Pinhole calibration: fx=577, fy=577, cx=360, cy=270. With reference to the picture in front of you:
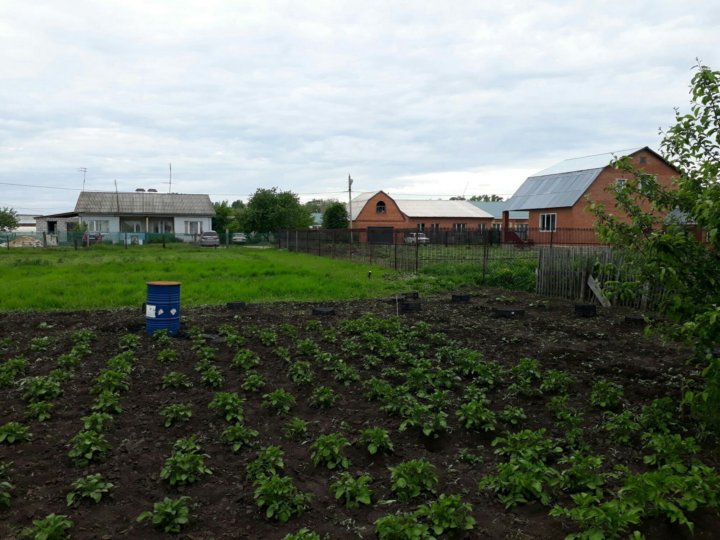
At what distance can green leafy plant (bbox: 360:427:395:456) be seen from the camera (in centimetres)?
440

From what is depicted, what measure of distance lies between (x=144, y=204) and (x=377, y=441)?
53902mm

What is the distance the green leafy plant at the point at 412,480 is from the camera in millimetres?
3732

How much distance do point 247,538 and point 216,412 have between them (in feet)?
6.50

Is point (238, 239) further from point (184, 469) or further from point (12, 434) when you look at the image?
point (184, 469)

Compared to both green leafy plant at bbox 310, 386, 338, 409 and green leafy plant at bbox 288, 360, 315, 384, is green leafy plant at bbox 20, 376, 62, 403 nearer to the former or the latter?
green leafy plant at bbox 288, 360, 315, 384

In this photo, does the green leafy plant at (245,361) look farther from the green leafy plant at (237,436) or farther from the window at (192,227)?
the window at (192,227)

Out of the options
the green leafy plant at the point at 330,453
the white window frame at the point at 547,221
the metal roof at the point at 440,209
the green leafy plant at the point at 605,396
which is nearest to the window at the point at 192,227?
the metal roof at the point at 440,209

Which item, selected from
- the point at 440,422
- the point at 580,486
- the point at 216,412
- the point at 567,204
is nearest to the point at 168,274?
the point at 216,412

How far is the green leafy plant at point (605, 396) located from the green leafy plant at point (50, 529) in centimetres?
431

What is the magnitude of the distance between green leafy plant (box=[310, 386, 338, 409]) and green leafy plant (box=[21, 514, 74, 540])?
2.52 meters

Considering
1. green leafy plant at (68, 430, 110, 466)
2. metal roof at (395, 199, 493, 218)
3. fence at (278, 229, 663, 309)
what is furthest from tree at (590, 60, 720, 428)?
metal roof at (395, 199, 493, 218)

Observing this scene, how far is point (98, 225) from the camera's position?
5191cm

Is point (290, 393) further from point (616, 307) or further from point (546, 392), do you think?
point (616, 307)

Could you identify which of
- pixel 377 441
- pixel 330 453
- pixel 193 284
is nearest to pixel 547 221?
pixel 193 284
